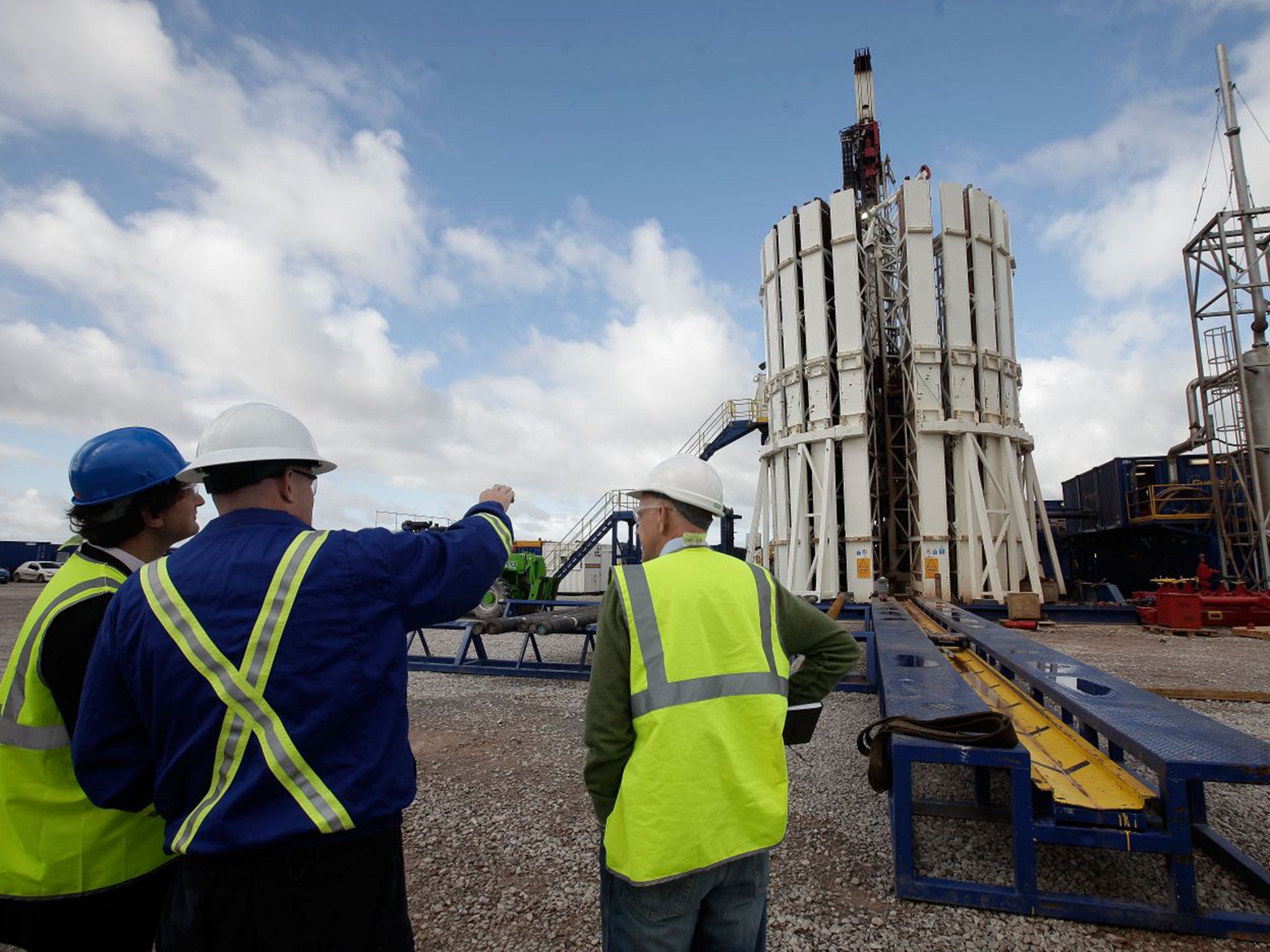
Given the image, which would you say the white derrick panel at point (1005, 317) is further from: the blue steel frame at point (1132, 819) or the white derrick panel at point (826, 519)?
the blue steel frame at point (1132, 819)

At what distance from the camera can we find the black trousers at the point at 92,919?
5.87 ft

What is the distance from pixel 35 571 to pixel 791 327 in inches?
1779

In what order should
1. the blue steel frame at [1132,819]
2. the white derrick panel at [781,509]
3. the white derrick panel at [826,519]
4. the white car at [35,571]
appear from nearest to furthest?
the blue steel frame at [1132,819] < the white derrick panel at [826,519] < the white derrick panel at [781,509] < the white car at [35,571]

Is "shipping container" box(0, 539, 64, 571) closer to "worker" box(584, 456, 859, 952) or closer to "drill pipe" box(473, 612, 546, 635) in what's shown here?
"drill pipe" box(473, 612, 546, 635)

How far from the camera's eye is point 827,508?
16297 millimetres

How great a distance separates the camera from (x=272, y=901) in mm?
1496

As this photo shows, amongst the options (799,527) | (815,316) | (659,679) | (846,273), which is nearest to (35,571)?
(799,527)

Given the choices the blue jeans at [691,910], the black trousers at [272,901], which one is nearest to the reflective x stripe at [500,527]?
the black trousers at [272,901]

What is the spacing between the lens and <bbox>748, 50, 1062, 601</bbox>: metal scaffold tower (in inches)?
631

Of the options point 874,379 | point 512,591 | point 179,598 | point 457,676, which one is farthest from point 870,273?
point 179,598

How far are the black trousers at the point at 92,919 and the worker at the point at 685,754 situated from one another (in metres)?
1.30

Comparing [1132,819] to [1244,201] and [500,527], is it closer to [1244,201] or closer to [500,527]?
[500,527]

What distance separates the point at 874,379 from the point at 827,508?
441cm

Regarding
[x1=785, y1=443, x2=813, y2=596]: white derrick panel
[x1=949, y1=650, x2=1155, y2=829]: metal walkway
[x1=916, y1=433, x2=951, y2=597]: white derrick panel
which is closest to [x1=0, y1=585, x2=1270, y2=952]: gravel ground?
[x1=949, y1=650, x2=1155, y2=829]: metal walkway
